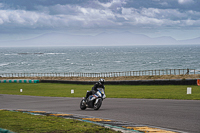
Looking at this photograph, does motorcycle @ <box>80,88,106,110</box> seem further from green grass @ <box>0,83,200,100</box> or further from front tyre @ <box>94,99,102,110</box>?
green grass @ <box>0,83,200,100</box>

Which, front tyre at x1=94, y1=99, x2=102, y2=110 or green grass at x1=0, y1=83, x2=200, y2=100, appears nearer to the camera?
front tyre at x1=94, y1=99, x2=102, y2=110

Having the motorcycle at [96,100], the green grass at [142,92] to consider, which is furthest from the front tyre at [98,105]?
the green grass at [142,92]

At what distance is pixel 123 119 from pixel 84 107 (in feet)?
15.4

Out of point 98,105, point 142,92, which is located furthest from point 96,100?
point 142,92

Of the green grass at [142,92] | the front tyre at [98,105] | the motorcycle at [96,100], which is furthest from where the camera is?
the green grass at [142,92]

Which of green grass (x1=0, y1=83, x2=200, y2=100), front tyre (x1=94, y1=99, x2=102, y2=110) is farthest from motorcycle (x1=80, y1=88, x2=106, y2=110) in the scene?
green grass (x1=0, y1=83, x2=200, y2=100)

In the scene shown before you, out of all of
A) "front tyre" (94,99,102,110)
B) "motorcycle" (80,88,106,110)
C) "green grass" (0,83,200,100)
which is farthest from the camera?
"green grass" (0,83,200,100)

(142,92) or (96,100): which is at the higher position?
(96,100)

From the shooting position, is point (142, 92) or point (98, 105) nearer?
point (98, 105)

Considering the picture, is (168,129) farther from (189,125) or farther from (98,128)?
(98,128)

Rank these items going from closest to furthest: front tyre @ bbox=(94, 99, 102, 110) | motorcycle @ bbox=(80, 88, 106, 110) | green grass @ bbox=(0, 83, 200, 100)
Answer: motorcycle @ bbox=(80, 88, 106, 110) → front tyre @ bbox=(94, 99, 102, 110) → green grass @ bbox=(0, 83, 200, 100)

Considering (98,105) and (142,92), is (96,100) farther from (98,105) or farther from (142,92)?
(142,92)

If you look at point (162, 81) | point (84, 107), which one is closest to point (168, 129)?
point (84, 107)

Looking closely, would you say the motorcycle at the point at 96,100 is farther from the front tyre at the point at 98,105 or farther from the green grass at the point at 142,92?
the green grass at the point at 142,92
